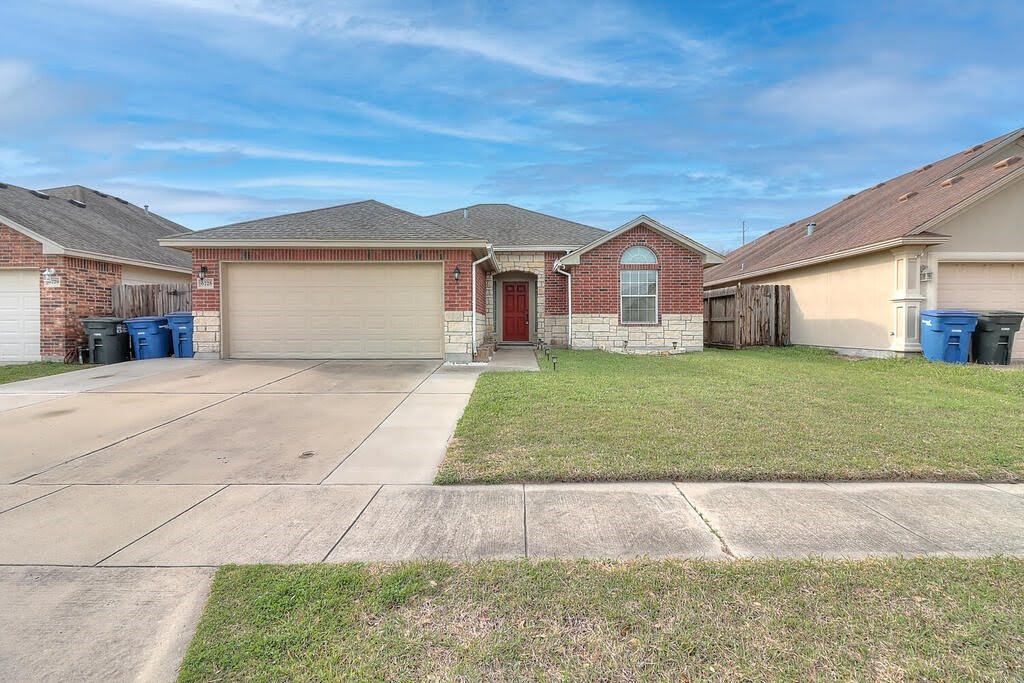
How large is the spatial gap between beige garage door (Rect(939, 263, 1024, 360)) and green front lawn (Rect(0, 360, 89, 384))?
2052 cm

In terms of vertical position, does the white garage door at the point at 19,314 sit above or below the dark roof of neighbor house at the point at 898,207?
below

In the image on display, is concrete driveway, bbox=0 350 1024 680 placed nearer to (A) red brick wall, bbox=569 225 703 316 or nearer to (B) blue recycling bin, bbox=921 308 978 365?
(B) blue recycling bin, bbox=921 308 978 365

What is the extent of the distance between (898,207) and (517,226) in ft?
38.4

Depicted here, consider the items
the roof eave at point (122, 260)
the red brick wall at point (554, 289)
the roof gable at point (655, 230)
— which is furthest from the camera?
the red brick wall at point (554, 289)

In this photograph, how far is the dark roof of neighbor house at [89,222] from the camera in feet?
41.3

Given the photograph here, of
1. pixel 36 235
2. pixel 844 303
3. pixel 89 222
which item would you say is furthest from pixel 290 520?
pixel 89 222

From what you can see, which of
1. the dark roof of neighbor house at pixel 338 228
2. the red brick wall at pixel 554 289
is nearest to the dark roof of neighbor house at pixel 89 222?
the dark roof of neighbor house at pixel 338 228

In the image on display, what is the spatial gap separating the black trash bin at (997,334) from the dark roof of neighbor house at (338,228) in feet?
38.4

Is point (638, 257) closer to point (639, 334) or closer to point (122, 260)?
point (639, 334)

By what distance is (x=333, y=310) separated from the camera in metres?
12.5

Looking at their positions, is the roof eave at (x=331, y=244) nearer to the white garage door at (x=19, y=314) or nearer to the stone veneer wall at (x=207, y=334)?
the stone veneer wall at (x=207, y=334)

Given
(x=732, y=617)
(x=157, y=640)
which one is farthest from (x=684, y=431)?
(x=157, y=640)

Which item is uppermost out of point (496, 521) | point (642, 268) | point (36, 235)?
point (36, 235)

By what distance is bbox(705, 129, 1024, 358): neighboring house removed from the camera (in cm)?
1160
